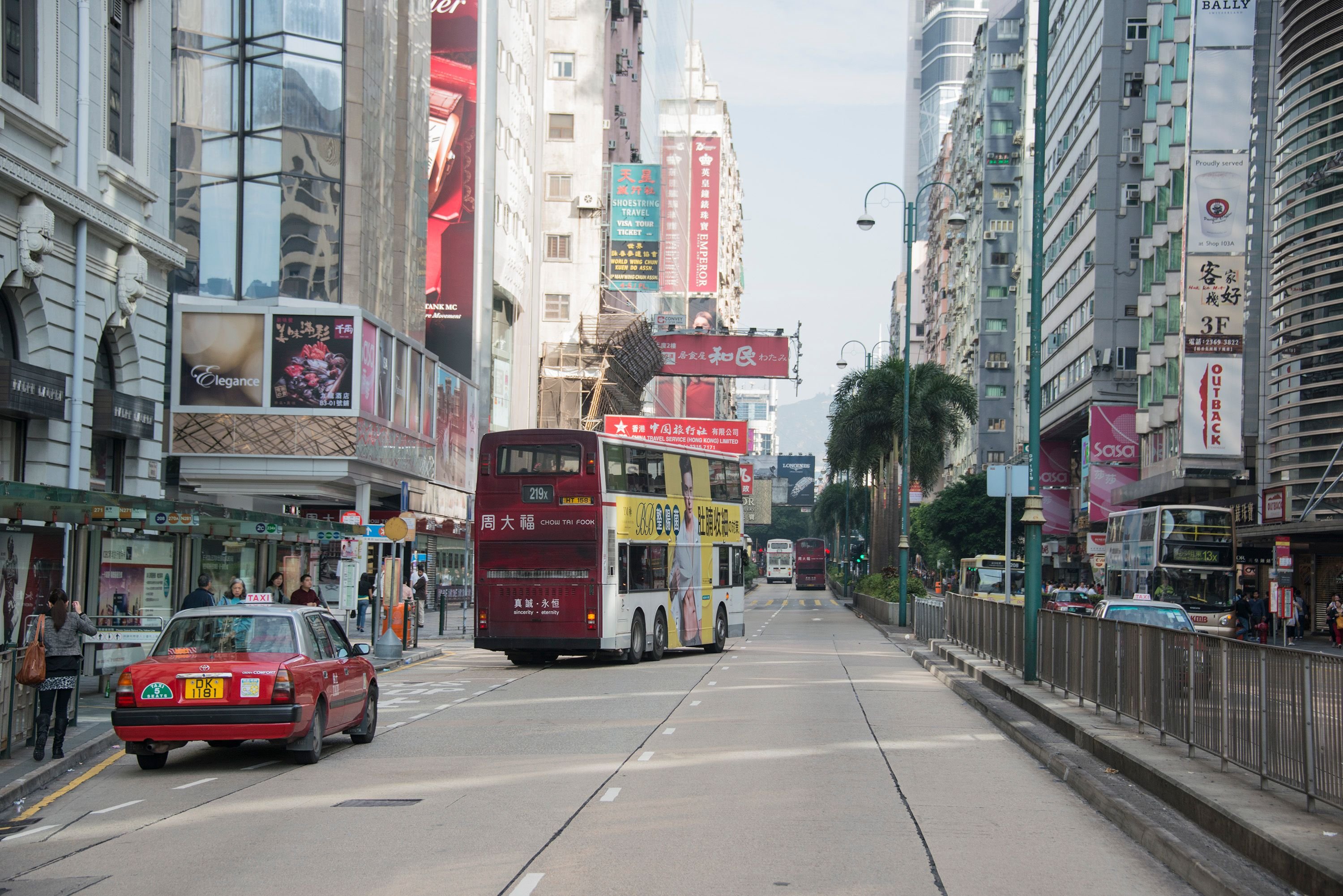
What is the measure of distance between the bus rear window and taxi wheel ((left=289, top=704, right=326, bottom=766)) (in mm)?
12506

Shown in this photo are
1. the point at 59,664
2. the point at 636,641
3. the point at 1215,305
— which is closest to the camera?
the point at 59,664

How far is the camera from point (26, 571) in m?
18.2

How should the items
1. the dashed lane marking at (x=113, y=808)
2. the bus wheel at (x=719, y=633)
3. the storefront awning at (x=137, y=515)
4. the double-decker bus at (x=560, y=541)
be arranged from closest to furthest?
the dashed lane marking at (x=113, y=808) → the storefront awning at (x=137, y=515) → the double-decker bus at (x=560, y=541) → the bus wheel at (x=719, y=633)

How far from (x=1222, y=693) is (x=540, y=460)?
1666 cm

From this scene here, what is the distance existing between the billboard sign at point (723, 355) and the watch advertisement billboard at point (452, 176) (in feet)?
37.2

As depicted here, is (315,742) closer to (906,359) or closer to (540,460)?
(540,460)

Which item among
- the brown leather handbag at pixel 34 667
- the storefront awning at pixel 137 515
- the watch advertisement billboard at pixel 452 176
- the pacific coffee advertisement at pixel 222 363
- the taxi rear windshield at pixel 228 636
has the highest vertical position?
the watch advertisement billboard at pixel 452 176

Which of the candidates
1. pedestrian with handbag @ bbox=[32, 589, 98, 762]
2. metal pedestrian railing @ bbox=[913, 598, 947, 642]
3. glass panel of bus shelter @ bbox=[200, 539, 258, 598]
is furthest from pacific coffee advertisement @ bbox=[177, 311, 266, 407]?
pedestrian with handbag @ bbox=[32, 589, 98, 762]

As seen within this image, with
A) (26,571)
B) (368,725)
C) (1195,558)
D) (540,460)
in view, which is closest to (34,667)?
(368,725)

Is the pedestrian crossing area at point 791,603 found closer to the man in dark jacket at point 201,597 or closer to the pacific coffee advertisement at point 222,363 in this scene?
the pacific coffee advertisement at point 222,363

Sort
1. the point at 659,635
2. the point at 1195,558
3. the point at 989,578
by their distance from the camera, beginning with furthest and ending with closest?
the point at 989,578, the point at 1195,558, the point at 659,635

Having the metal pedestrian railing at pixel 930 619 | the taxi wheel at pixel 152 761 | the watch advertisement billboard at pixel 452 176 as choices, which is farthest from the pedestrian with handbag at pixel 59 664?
the watch advertisement billboard at pixel 452 176

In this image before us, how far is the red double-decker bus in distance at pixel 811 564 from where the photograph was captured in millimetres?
105875

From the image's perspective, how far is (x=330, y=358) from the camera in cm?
3434
